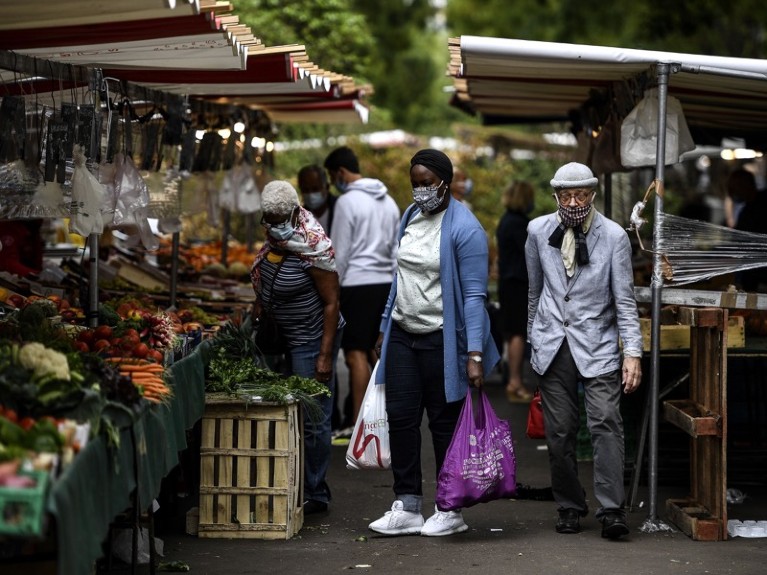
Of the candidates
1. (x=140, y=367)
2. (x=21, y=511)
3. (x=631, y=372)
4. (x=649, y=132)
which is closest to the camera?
(x=21, y=511)

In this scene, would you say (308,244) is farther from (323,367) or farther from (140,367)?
(140,367)

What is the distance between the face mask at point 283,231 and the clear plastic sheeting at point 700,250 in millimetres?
2148

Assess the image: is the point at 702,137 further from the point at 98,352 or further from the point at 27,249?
the point at 98,352

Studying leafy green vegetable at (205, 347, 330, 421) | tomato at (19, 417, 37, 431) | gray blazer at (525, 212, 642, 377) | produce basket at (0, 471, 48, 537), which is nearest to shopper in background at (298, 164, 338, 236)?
leafy green vegetable at (205, 347, 330, 421)

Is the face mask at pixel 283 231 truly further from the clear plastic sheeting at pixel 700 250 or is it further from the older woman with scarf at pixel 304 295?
the clear plastic sheeting at pixel 700 250

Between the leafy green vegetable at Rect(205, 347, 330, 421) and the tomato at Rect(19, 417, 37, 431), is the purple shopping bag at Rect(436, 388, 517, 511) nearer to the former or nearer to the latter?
the leafy green vegetable at Rect(205, 347, 330, 421)

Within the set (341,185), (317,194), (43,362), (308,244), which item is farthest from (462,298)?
(317,194)

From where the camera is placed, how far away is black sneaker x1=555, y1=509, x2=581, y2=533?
6.82m

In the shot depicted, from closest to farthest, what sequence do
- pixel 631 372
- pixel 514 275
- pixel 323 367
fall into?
pixel 631 372
pixel 323 367
pixel 514 275

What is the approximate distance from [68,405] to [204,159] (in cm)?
565

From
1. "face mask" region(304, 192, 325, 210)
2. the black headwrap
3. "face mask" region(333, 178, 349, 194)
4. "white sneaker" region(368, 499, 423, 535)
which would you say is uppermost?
"face mask" region(333, 178, 349, 194)

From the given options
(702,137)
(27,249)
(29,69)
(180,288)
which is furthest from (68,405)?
(702,137)

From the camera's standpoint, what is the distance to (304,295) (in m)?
7.20

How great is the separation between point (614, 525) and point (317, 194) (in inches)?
166
